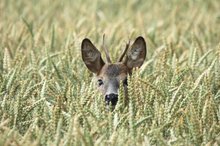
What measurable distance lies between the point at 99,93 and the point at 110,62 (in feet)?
4.38

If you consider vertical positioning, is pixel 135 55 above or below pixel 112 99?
above

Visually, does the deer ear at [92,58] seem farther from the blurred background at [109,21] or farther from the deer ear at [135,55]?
the blurred background at [109,21]

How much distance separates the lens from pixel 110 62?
892 cm

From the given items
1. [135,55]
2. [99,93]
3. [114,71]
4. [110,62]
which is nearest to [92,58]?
[110,62]

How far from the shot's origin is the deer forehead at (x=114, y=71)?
8.61 m

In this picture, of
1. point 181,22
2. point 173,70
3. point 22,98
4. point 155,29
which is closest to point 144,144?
point 22,98

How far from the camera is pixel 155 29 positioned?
11.8 m

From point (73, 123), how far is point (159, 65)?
2646mm

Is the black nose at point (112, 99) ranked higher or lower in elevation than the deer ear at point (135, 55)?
lower

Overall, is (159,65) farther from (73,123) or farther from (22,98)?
(73,123)

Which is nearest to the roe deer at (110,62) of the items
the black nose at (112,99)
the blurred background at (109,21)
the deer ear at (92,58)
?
the deer ear at (92,58)

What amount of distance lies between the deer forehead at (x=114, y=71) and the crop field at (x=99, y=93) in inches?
7.4

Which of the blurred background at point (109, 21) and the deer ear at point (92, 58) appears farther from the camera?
the blurred background at point (109, 21)

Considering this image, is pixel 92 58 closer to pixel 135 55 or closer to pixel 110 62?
pixel 110 62
